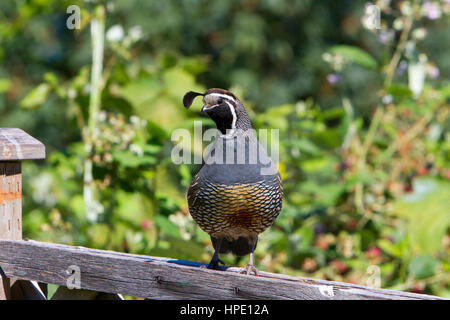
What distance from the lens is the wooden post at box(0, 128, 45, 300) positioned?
191 cm

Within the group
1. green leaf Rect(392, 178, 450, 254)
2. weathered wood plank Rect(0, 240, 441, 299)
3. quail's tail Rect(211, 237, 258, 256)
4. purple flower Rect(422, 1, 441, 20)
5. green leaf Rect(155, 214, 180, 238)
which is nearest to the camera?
weathered wood plank Rect(0, 240, 441, 299)

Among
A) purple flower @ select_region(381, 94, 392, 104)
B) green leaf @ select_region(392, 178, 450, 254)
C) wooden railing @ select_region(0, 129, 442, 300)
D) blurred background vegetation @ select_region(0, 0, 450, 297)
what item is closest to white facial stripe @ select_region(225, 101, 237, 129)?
wooden railing @ select_region(0, 129, 442, 300)

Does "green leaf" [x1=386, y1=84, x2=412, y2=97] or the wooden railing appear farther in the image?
"green leaf" [x1=386, y1=84, x2=412, y2=97]

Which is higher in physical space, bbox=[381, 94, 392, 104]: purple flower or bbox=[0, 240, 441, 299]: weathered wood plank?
bbox=[381, 94, 392, 104]: purple flower

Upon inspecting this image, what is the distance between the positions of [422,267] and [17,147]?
5.96ft

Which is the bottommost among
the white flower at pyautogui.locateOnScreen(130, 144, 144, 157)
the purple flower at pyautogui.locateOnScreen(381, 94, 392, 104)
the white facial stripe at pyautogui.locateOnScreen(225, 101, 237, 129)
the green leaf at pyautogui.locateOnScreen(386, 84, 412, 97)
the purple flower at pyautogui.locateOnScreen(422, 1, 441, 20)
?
the white flower at pyautogui.locateOnScreen(130, 144, 144, 157)

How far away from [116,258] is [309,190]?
70.0 inches

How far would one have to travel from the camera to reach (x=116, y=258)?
5.69 feet

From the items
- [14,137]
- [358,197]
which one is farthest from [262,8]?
[14,137]

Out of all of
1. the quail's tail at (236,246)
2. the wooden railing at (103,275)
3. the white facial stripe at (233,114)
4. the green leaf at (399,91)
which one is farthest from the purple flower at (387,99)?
the wooden railing at (103,275)

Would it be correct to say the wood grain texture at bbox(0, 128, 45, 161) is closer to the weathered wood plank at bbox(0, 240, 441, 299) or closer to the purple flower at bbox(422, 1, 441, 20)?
the weathered wood plank at bbox(0, 240, 441, 299)

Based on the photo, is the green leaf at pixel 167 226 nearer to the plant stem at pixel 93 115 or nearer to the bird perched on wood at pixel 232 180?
the plant stem at pixel 93 115
